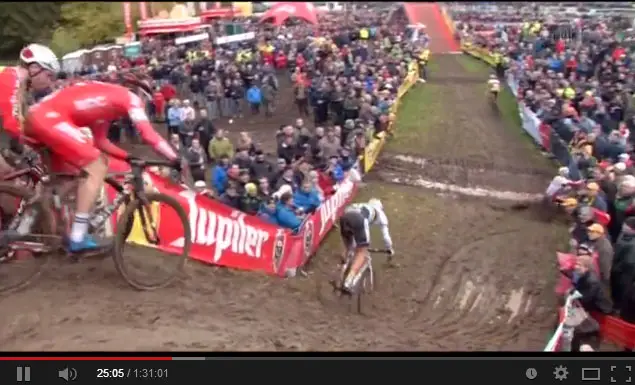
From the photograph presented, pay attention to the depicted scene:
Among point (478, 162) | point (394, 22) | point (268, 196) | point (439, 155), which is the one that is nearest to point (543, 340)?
point (268, 196)

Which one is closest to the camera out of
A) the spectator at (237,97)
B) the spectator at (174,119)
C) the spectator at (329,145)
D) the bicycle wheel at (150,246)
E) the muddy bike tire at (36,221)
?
the muddy bike tire at (36,221)

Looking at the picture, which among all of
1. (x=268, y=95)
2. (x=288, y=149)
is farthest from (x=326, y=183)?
(x=268, y=95)

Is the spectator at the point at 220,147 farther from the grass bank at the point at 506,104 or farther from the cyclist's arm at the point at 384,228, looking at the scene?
the grass bank at the point at 506,104

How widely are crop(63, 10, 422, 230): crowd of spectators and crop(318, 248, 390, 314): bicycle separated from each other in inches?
60.1

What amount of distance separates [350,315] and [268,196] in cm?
301

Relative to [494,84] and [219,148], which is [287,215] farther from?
[494,84]

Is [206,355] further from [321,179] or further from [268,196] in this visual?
[321,179]

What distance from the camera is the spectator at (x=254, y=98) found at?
40.7 feet

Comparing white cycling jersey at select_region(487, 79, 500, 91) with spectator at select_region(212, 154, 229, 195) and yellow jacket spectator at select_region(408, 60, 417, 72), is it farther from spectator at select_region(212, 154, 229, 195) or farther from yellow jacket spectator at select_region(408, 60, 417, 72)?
spectator at select_region(212, 154, 229, 195)

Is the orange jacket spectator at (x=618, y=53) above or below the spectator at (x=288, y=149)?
above

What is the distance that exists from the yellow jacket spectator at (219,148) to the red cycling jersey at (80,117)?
508 centimetres

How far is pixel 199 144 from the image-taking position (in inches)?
469
